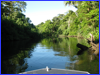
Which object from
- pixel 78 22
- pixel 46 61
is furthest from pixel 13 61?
pixel 78 22

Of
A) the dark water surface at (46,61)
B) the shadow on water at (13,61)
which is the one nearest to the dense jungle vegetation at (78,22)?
the dark water surface at (46,61)

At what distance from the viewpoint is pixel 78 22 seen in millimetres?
38219

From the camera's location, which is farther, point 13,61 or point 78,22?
point 78,22

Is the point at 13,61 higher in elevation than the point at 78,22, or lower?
lower

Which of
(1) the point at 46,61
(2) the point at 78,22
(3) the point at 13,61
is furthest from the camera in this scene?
(2) the point at 78,22

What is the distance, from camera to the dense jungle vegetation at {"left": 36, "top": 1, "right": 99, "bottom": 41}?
29.2 meters

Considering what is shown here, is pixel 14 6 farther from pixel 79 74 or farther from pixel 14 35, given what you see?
pixel 79 74

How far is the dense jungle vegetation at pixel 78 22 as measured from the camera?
29.2 metres

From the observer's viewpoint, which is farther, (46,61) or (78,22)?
(78,22)

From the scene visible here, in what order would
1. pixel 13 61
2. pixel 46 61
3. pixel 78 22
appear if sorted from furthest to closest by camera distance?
pixel 78 22 < pixel 46 61 < pixel 13 61

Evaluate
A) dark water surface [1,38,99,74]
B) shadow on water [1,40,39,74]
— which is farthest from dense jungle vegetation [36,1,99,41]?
shadow on water [1,40,39,74]

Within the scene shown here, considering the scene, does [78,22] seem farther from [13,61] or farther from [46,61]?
[13,61]

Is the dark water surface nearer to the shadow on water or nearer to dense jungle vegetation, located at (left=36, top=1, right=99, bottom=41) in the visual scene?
the shadow on water

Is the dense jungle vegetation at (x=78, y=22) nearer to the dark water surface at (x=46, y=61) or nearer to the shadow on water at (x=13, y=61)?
the dark water surface at (x=46, y=61)
